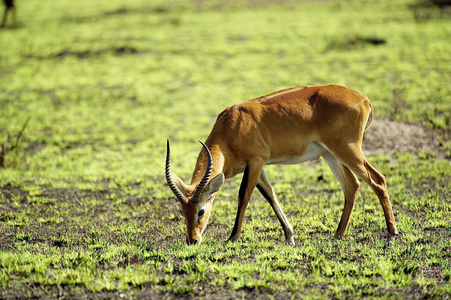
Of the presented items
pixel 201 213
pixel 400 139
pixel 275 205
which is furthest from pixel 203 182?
pixel 400 139

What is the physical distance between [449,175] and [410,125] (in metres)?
2.48

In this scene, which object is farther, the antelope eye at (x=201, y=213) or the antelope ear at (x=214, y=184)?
the antelope eye at (x=201, y=213)

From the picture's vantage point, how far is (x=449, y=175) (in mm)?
9023

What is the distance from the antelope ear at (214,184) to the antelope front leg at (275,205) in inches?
34.9

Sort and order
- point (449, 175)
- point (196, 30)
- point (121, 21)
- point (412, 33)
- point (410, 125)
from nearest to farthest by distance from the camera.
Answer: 1. point (449, 175)
2. point (410, 125)
3. point (412, 33)
4. point (196, 30)
5. point (121, 21)

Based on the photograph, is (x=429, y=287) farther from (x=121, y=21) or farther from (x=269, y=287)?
(x=121, y=21)

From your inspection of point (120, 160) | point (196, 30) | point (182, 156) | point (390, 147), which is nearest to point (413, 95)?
point (390, 147)

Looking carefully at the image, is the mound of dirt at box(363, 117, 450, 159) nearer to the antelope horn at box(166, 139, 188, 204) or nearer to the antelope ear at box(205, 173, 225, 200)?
the antelope ear at box(205, 173, 225, 200)

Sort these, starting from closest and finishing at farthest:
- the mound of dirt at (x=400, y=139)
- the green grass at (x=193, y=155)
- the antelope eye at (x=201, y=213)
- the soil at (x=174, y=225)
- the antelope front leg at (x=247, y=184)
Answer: the soil at (x=174, y=225)
the green grass at (x=193, y=155)
the antelope eye at (x=201, y=213)
the antelope front leg at (x=247, y=184)
the mound of dirt at (x=400, y=139)

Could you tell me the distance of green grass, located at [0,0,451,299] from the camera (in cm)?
518

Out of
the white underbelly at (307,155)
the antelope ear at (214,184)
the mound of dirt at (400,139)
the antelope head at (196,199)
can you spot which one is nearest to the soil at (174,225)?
the mound of dirt at (400,139)

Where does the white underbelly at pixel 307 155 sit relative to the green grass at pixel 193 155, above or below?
above

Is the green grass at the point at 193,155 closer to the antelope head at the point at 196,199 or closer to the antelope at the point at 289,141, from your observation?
the antelope head at the point at 196,199

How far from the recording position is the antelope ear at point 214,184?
6.00 metres
